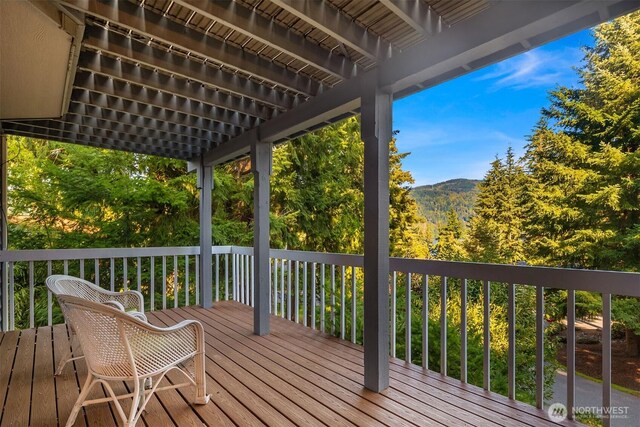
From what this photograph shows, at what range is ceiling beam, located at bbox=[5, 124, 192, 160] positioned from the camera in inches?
176

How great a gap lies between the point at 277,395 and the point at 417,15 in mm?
2766

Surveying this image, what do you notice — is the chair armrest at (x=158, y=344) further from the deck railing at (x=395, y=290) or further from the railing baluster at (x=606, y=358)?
the railing baluster at (x=606, y=358)

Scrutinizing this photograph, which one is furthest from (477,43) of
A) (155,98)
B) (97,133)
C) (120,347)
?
(97,133)

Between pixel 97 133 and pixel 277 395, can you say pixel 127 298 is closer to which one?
pixel 277 395

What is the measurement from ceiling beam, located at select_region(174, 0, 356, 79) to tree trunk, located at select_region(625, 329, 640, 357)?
11907 millimetres

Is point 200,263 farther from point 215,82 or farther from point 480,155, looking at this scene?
point 480,155

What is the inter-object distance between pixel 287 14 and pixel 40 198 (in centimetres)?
761

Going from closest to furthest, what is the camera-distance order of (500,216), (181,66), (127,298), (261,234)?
(181,66) < (127,298) < (261,234) < (500,216)

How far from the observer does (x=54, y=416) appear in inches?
93.1

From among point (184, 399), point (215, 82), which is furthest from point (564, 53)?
point (184, 399)

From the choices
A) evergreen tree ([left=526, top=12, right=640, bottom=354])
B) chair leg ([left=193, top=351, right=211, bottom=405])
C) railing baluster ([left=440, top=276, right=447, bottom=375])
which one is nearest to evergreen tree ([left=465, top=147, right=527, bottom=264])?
evergreen tree ([left=526, top=12, right=640, bottom=354])

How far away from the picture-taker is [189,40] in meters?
2.48

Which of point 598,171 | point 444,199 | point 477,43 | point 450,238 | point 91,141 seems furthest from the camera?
point 444,199

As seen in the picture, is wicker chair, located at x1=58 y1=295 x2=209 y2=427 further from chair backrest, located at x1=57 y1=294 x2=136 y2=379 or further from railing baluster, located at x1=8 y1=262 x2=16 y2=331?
railing baluster, located at x1=8 y1=262 x2=16 y2=331
